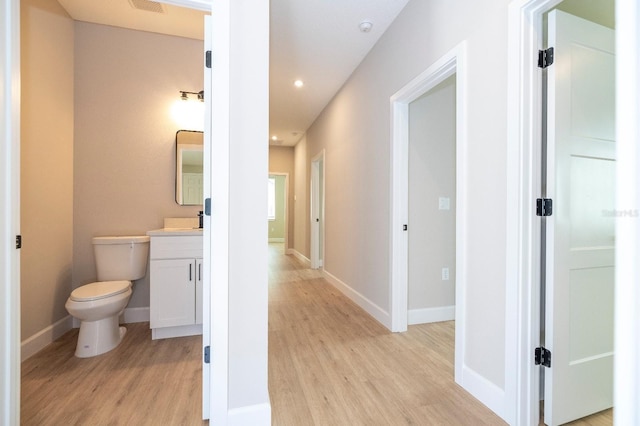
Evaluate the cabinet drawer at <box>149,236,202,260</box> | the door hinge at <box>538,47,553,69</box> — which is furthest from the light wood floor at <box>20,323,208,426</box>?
the door hinge at <box>538,47,553,69</box>

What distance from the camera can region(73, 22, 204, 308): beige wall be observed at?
100.0 inches

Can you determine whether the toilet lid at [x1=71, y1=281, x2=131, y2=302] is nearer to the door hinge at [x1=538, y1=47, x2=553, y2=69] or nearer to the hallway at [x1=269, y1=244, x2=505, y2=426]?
the hallway at [x1=269, y1=244, x2=505, y2=426]

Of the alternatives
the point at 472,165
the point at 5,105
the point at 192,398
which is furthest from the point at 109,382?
A: the point at 472,165

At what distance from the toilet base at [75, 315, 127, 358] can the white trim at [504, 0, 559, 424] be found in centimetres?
259

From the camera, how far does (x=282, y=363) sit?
195cm

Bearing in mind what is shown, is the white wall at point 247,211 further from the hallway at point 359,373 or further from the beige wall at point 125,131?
the beige wall at point 125,131

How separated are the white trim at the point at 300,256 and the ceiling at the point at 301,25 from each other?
3.43 meters

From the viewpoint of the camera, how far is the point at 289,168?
729 centimetres

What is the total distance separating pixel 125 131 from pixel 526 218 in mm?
3158

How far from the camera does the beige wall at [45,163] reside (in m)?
1.98

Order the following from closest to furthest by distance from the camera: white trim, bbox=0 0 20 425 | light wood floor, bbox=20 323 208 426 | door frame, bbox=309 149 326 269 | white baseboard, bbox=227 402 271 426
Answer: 1. white trim, bbox=0 0 20 425
2. white baseboard, bbox=227 402 271 426
3. light wood floor, bbox=20 323 208 426
4. door frame, bbox=309 149 326 269

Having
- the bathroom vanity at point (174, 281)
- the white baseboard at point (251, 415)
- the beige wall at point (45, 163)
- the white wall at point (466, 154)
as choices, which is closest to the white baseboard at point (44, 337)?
the beige wall at point (45, 163)

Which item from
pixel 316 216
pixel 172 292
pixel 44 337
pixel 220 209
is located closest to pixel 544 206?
pixel 220 209
